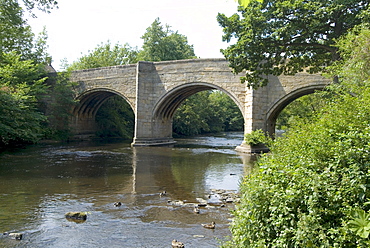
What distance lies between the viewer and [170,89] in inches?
810

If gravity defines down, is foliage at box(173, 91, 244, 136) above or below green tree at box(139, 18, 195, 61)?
below

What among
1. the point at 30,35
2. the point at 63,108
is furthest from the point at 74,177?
the point at 30,35

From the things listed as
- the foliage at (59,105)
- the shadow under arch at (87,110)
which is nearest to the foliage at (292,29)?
the shadow under arch at (87,110)

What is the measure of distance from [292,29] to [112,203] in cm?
803

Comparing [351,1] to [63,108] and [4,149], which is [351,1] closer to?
[4,149]

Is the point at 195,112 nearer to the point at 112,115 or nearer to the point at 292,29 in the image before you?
the point at 112,115

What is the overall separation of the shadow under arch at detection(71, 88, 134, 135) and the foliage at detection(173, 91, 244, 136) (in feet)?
25.7

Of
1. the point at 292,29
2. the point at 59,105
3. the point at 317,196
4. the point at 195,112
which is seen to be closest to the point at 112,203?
the point at 317,196

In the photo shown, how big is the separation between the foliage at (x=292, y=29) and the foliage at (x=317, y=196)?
741 cm

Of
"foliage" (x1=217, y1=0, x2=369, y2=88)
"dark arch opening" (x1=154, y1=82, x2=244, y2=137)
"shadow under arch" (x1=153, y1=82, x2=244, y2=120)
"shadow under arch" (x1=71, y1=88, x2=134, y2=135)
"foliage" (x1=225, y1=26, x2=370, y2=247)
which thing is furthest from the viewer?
"shadow under arch" (x1=71, y1=88, x2=134, y2=135)

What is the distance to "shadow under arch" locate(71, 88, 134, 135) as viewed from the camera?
2525 cm

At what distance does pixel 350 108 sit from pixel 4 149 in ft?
56.0

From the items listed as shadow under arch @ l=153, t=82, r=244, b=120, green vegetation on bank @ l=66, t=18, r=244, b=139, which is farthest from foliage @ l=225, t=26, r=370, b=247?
green vegetation on bank @ l=66, t=18, r=244, b=139

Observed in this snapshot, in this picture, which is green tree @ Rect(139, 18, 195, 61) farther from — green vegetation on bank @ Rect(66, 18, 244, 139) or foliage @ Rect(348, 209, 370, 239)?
foliage @ Rect(348, 209, 370, 239)
